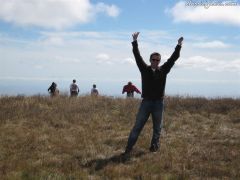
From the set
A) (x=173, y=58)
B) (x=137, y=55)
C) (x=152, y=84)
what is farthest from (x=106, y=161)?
(x=173, y=58)

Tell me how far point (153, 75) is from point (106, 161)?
2.46 meters

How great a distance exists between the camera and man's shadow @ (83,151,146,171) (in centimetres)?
1106

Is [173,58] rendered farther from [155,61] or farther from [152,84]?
[152,84]

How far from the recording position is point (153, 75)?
11859 mm

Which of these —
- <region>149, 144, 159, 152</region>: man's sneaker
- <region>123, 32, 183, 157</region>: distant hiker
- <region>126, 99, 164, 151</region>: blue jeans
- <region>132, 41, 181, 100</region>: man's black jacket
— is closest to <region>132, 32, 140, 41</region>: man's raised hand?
<region>123, 32, 183, 157</region>: distant hiker

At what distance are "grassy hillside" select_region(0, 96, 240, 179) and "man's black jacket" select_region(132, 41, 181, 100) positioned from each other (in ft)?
5.27

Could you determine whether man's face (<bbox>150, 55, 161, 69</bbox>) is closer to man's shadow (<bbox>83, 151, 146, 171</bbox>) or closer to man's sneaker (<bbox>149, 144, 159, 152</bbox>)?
man's sneaker (<bbox>149, 144, 159, 152</bbox>)

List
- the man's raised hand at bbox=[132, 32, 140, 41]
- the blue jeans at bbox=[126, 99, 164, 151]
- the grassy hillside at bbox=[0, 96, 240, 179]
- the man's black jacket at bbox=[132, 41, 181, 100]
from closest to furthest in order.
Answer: the grassy hillside at bbox=[0, 96, 240, 179] < the man's raised hand at bbox=[132, 32, 140, 41] < the man's black jacket at bbox=[132, 41, 181, 100] < the blue jeans at bbox=[126, 99, 164, 151]

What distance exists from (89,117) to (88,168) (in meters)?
7.19

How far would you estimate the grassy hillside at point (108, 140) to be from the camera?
10.7 meters

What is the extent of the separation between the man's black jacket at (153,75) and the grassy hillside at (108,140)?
1.61 meters

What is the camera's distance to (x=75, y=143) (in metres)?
13.5

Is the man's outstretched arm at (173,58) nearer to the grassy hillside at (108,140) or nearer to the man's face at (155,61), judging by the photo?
the man's face at (155,61)

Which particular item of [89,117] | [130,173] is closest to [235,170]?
[130,173]
